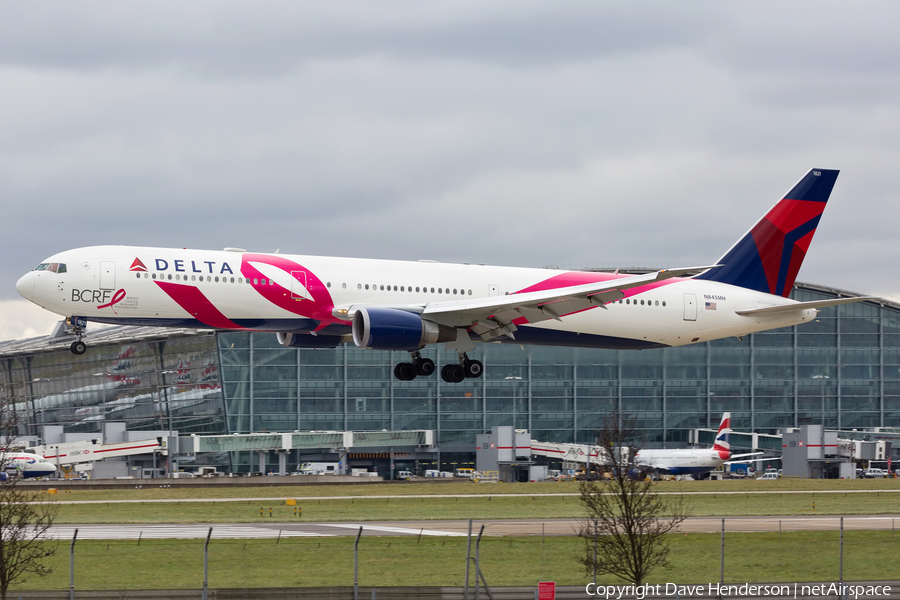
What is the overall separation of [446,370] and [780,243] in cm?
1967

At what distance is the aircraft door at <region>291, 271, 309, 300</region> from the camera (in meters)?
45.5

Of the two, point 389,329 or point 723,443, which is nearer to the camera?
point 389,329

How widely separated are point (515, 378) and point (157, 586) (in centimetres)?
8451

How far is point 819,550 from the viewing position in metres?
40.9

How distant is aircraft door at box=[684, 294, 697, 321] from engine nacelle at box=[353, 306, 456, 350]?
1476 cm

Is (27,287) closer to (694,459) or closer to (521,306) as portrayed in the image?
(521,306)

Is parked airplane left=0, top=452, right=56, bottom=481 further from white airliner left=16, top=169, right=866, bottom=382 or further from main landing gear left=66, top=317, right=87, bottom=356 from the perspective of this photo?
white airliner left=16, top=169, right=866, bottom=382

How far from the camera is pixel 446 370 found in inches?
2040

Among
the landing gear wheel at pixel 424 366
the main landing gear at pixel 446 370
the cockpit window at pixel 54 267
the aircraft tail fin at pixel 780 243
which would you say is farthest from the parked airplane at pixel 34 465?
the aircraft tail fin at pixel 780 243

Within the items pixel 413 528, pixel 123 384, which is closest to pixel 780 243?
pixel 413 528

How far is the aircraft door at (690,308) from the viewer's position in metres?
53.7

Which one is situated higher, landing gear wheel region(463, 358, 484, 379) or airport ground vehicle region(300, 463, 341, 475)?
landing gear wheel region(463, 358, 484, 379)

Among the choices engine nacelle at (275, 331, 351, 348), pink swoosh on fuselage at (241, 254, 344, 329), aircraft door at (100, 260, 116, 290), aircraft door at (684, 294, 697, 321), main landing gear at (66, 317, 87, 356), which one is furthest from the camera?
aircraft door at (684, 294, 697, 321)

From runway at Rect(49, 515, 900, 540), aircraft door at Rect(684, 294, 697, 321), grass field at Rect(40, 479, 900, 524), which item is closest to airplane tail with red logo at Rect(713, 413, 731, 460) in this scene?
grass field at Rect(40, 479, 900, 524)
